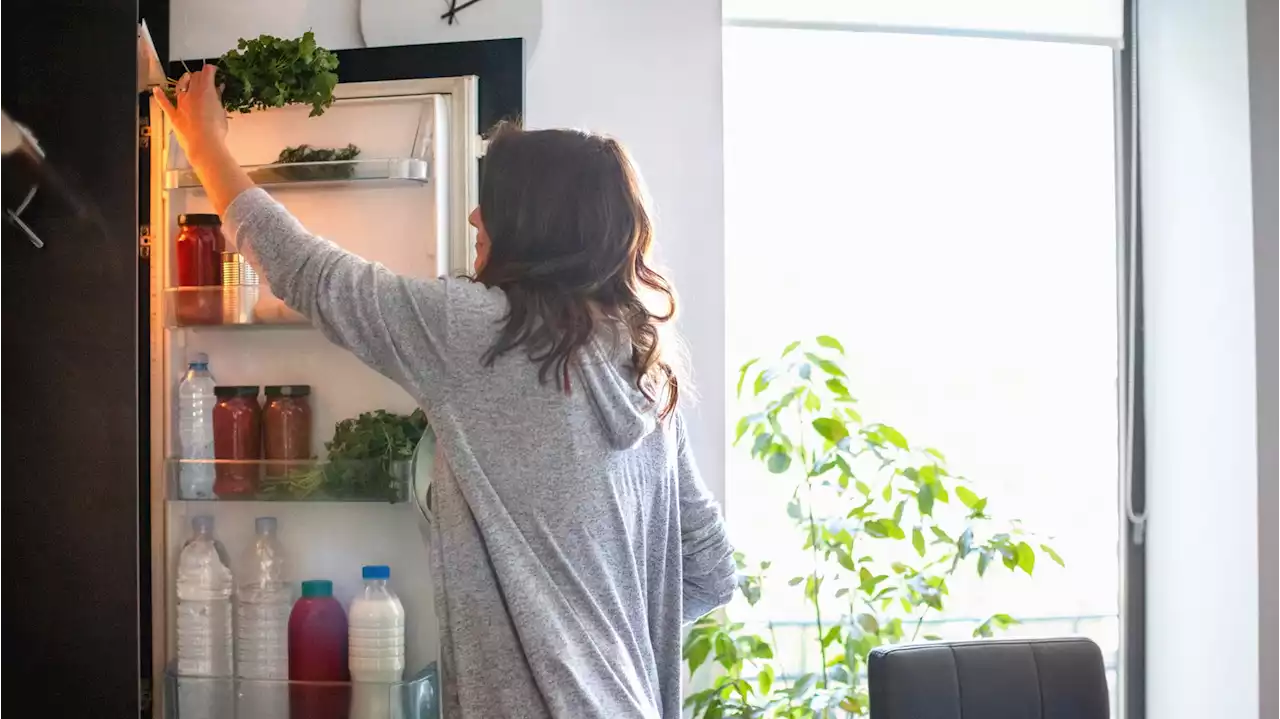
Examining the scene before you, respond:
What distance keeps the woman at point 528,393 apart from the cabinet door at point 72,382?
0.85 ft

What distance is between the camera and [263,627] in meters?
1.69

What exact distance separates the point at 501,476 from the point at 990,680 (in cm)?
73

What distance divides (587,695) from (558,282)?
0.45m

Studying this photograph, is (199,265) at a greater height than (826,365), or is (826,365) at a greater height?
(199,265)

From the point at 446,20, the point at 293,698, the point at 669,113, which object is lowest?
the point at 293,698

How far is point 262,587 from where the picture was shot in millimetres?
1711

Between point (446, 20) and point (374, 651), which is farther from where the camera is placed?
point (446, 20)

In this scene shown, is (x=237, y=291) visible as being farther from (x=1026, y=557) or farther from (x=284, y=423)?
(x=1026, y=557)

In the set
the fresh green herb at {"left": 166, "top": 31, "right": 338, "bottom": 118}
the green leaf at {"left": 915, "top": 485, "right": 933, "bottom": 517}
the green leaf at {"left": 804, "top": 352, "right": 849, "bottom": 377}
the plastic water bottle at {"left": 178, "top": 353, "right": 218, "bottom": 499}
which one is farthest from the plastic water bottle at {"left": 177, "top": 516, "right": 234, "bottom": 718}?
the green leaf at {"left": 915, "top": 485, "right": 933, "bottom": 517}

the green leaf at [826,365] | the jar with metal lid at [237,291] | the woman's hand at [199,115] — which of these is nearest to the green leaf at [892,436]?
the green leaf at [826,365]

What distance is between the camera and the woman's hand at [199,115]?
1.51 meters

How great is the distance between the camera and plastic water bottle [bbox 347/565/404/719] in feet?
5.43

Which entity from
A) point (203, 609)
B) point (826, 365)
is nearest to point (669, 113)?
point (826, 365)

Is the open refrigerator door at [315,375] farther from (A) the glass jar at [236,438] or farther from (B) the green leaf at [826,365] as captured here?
(B) the green leaf at [826,365]
